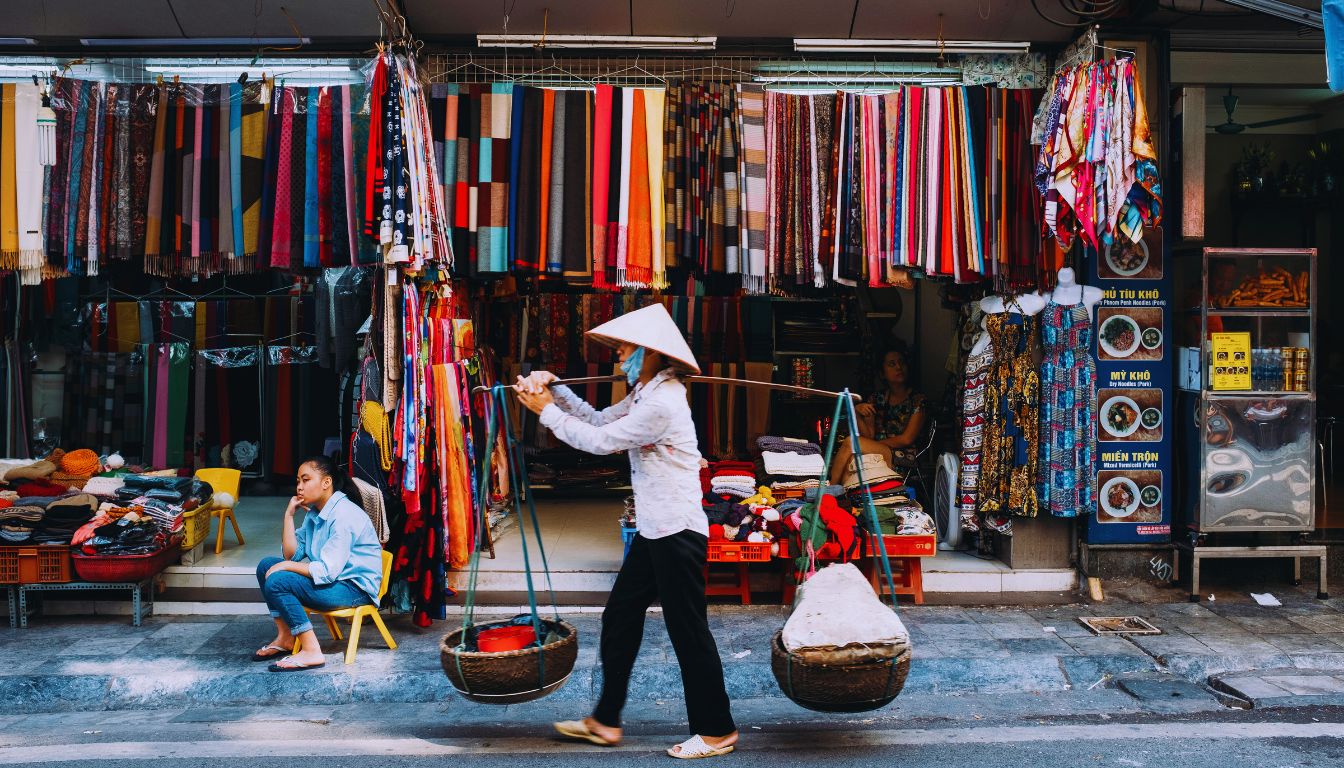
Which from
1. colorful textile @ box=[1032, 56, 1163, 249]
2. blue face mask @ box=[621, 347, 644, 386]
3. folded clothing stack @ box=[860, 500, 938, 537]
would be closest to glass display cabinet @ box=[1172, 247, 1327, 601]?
colorful textile @ box=[1032, 56, 1163, 249]

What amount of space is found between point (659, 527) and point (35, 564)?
13.4 ft

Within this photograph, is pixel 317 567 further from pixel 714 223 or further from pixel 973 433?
pixel 973 433

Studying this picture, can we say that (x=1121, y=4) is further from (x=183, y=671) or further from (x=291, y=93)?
(x=183, y=671)

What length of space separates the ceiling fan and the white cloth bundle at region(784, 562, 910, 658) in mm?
6759

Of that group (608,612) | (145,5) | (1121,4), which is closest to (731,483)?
(608,612)

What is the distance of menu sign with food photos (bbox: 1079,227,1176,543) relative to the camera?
6.63 metres

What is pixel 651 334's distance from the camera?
429 centimetres

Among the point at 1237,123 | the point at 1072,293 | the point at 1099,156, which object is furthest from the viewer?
the point at 1237,123

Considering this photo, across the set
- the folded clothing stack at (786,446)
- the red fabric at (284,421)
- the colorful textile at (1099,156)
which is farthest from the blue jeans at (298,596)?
the colorful textile at (1099,156)

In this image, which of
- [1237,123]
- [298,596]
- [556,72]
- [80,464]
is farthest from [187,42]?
[1237,123]

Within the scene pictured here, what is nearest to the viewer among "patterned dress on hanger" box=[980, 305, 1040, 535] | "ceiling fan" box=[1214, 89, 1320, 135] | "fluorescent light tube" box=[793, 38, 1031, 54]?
"fluorescent light tube" box=[793, 38, 1031, 54]

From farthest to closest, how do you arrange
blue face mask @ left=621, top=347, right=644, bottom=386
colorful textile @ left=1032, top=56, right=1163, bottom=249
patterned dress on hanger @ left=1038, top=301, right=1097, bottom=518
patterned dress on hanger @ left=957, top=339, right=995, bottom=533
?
patterned dress on hanger @ left=957, top=339, right=995, bottom=533, patterned dress on hanger @ left=1038, top=301, right=1097, bottom=518, colorful textile @ left=1032, top=56, right=1163, bottom=249, blue face mask @ left=621, top=347, right=644, bottom=386

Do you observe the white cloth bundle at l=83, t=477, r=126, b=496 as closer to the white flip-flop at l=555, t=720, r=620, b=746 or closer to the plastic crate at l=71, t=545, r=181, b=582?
the plastic crate at l=71, t=545, r=181, b=582

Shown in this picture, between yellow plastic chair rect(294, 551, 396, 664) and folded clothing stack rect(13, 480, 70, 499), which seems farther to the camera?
folded clothing stack rect(13, 480, 70, 499)
